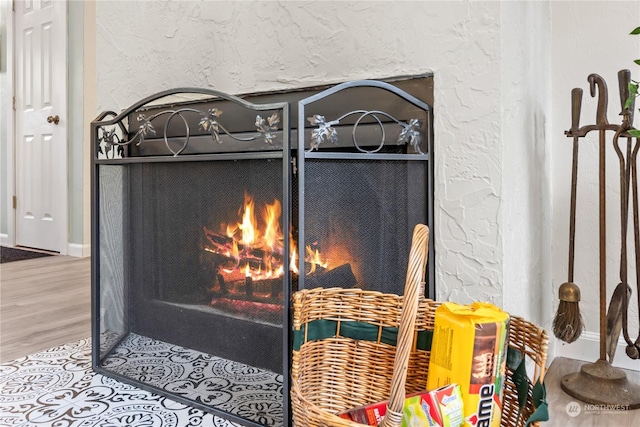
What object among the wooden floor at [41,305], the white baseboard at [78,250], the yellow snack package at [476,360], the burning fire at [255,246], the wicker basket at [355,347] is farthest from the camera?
the white baseboard at [78,250]

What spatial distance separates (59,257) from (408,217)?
330 cm

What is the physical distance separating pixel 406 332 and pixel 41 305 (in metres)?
2.23

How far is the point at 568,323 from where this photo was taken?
5.15ft

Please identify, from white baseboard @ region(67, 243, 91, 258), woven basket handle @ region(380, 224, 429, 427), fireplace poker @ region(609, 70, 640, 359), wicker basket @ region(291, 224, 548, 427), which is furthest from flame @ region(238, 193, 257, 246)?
white baseboard @ region(67, 243, 91, 258)

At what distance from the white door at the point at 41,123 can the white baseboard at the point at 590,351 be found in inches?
141

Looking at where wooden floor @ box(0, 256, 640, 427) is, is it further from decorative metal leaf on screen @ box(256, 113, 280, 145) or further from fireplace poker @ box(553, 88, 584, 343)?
decorative metal leaf on screen @ box(256, 113, 280, 145)

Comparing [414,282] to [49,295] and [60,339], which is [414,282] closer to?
[60,339]

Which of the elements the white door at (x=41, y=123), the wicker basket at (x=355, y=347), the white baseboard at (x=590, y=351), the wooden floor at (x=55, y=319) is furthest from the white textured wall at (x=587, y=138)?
the white door at (x=41, y=123)

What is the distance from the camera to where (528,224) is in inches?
61.1

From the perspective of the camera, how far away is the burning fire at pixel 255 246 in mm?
1277

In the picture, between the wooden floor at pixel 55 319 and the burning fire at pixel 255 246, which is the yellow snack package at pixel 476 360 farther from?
the wooden floor at pixel 55 319

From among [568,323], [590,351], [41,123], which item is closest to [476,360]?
[568,323]

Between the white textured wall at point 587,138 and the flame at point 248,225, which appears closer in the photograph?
the flame at point 248,225

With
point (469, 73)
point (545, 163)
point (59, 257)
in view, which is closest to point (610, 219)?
point (545, 163)
